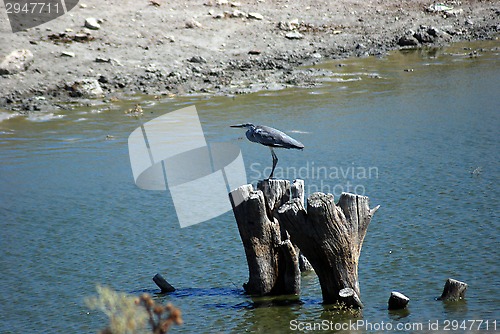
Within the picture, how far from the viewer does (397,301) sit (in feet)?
23.5

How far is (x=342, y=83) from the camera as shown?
60.5 feet

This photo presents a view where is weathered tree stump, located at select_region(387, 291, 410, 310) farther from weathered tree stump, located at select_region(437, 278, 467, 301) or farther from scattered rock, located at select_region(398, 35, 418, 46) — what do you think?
scattered rock, located at select_region(398, 35, 418, 46)

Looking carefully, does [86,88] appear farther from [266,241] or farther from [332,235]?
[332,235]

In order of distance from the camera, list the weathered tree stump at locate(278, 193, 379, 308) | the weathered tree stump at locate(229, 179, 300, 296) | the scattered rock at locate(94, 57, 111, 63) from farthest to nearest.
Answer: the scattered rock at locate(94, 57, 111, 63), the weathered tree stump at locate(229, 179, 300, 296), the weathered tree stump at locate(278, 193, 379, 308)

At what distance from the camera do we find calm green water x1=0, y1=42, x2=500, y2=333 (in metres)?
7.58

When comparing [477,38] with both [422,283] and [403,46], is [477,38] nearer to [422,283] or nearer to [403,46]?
[403,46]

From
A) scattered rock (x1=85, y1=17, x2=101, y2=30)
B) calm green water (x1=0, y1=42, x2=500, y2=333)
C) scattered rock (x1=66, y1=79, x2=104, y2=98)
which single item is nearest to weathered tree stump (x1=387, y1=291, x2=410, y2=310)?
calm green water (x1=0, y1=42, x2=500, y2=333)
